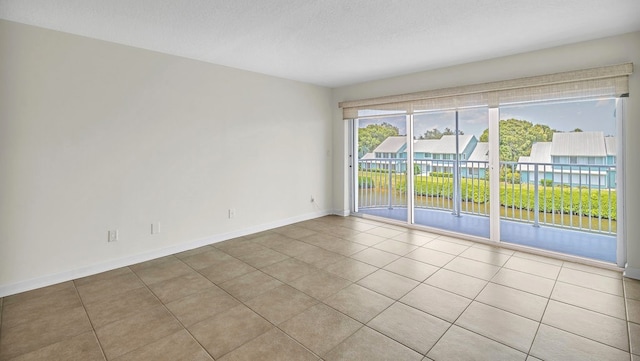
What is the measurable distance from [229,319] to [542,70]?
13.0 feet

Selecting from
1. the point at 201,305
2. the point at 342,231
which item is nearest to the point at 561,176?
the point at 342,231

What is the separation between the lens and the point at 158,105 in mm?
3361

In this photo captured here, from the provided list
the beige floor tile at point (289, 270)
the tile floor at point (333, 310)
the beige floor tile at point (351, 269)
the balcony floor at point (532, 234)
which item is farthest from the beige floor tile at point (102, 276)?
the balcony floor at point (532, 234)

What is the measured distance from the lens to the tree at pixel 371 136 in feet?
17.7

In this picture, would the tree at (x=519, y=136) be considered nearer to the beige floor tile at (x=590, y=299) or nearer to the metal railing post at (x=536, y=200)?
the metal railing post at (x=536, y=200)

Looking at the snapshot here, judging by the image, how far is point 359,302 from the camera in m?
2.40

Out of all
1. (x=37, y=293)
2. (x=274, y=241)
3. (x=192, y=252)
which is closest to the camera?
(x=37, y=293)

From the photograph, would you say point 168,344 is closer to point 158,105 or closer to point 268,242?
point 268,242

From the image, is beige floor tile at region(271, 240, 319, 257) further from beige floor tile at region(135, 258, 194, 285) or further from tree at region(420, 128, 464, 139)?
tree at region(420, 128, 464, 139)

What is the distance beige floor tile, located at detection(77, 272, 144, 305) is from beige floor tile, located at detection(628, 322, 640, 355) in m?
3.67

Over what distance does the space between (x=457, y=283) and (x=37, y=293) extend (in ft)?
12.2

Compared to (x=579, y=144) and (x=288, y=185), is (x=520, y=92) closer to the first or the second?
(x=579, y=144)

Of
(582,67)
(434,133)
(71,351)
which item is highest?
(582,67)

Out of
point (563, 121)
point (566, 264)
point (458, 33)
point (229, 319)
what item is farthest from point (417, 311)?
point (563, 121)
